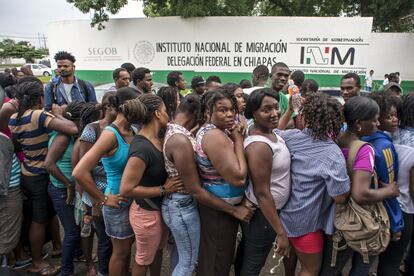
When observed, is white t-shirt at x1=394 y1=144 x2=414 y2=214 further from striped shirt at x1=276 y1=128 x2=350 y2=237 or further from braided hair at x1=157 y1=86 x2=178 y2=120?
braided hair at x1=157 y1=86 x2=178 y2=120

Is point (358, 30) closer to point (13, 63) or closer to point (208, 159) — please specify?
point (208, 159)

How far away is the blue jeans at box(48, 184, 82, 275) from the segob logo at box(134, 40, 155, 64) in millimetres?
8116

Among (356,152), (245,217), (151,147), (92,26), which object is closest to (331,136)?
(356,152)

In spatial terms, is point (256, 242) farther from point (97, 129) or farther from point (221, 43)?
point (221, 43)

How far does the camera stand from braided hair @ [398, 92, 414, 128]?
7.90 ft

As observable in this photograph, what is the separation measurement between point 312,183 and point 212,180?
0.64 metres

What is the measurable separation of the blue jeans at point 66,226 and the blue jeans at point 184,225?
3.75ft

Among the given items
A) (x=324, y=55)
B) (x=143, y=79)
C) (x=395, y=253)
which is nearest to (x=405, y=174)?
(x=395, y=253)

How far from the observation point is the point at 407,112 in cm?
242

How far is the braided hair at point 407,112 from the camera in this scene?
2.41 meters

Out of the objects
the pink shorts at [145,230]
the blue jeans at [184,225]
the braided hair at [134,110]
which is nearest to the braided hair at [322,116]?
the blue jeans at [184,225]

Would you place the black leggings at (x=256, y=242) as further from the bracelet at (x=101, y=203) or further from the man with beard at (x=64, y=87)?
the man with beard at (x=64, y=87)

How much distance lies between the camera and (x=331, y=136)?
2.05 meters

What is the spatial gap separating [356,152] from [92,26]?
1038cm
